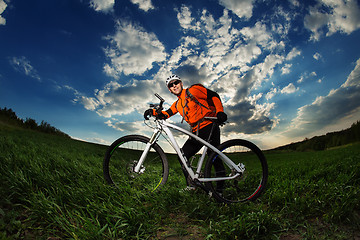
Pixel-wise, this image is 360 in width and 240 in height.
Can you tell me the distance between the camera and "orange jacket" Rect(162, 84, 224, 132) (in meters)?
3.89

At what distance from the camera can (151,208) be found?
3100mm

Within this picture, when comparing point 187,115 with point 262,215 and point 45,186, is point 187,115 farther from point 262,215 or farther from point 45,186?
point 45,186

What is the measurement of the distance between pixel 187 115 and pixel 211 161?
1033 millimetres

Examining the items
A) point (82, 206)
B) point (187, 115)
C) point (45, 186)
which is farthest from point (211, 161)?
point (45, 186)

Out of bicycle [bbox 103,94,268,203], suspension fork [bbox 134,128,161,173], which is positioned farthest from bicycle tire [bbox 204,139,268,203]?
suspension fork [bbox 134,128,161,173]

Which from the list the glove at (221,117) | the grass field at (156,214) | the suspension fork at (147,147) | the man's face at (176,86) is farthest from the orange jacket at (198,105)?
the grass field at (156,214)

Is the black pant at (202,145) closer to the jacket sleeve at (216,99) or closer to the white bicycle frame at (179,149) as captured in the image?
the white bicycle frame at (179,149)

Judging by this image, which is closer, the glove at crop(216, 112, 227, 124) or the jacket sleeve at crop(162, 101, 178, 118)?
the glove at crop(216, 112, 227, 124)

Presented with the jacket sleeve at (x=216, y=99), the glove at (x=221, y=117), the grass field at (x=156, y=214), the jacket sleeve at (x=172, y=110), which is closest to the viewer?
the grass field at (x=156, y=214)

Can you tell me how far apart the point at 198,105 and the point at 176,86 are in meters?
0.62

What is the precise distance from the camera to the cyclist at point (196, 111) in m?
3.87

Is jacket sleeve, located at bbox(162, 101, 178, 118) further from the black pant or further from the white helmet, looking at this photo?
the black pant

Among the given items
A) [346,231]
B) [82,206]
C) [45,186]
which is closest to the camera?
[346,231]

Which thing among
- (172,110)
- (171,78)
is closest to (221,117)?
(172,110)
